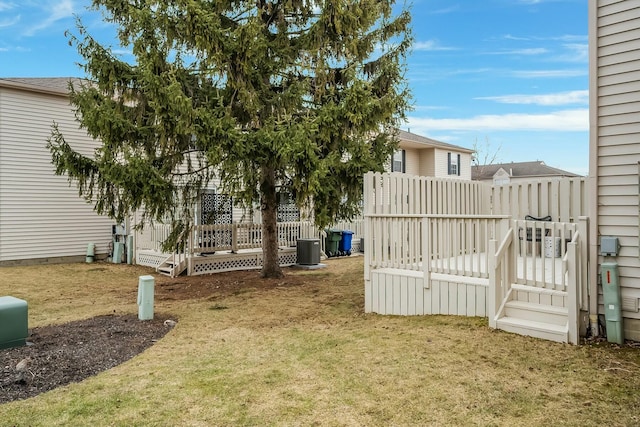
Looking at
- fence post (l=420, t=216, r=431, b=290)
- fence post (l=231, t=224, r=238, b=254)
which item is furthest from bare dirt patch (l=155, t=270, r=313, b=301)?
fence post (l=420, t=216, r=431, b=290)

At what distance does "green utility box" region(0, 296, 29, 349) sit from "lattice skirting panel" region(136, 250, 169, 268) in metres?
6.98

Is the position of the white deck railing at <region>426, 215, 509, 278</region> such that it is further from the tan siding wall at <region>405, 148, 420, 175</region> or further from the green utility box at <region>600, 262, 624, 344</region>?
the tan siding wall at <region>405, 148, 420, 175</region>

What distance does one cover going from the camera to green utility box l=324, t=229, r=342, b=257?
1500 cm

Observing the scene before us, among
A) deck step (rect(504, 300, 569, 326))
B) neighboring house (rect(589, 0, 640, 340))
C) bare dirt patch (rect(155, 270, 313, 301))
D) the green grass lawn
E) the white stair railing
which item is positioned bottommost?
bare dirt patch (rect(155, 270, 313, 301))

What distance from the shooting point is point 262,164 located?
8812mm

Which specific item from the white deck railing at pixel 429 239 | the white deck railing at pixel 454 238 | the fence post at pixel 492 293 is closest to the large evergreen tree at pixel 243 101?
the white deck railing at pixel 429 239

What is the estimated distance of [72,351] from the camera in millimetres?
5016

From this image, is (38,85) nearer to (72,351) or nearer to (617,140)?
(72,351)

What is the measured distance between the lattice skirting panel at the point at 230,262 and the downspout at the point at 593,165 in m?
8.94

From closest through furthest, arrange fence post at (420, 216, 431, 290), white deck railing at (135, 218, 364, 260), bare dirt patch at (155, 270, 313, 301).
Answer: fence post at (420, 216, 431, 290), bare dirt patch at (155, 270, 313, 301), white deck railing at (135, 218, 364, 260)

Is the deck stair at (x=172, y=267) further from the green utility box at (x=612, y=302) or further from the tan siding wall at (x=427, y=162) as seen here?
the tan siding wall at (x=427, y=162)

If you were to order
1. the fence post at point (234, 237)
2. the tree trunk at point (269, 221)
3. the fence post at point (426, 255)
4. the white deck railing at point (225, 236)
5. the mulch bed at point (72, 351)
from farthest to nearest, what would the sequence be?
the fence post at point (234, 237)
the white deck railing at point (225, 236)
the tree trunk at point (269, 221)
the fence post at point (426, 255)
the mulch bed at point (72, 351)

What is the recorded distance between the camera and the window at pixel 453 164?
2495cm

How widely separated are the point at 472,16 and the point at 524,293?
563 inches
